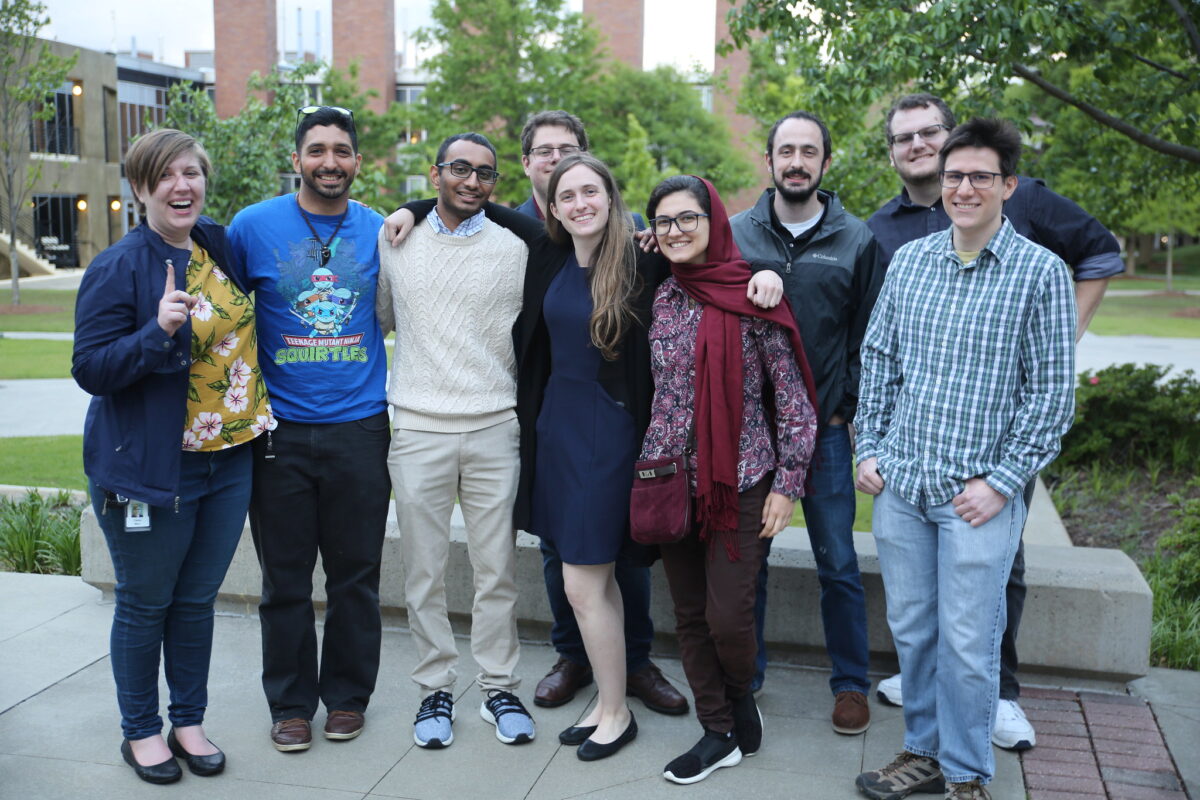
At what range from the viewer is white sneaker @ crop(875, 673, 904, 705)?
4.35 m

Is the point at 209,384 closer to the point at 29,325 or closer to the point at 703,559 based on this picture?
the point at 703,559

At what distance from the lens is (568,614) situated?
4500mm

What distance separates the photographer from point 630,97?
1526 inches

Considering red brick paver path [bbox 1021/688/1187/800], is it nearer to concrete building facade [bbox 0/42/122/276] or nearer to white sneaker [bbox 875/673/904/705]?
white sneaker [bbox 875/673/904/705]

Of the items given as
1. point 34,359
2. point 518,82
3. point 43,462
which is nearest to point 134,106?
point 518,82

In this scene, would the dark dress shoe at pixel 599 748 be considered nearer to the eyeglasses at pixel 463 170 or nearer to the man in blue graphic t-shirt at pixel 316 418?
the man in blue graphic t-shirt at pixel 316 418

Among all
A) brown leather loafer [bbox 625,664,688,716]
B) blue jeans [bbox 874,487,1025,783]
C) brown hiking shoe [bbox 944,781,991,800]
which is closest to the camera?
blue jeans [bbox 874,487,1025,783]

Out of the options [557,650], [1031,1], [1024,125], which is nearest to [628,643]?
[557,650]

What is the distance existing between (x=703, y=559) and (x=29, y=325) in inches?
908

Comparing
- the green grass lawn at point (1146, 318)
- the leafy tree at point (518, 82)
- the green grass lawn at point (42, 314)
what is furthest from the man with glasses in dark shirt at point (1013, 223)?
the leafy tree at point (518, 82)

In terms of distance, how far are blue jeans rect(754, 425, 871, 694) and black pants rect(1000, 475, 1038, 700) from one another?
513 mm

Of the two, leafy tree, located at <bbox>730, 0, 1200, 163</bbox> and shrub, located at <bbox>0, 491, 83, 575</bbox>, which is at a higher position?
leafy tree, located at <bbox>730, 0, 1200, 163</bbox>

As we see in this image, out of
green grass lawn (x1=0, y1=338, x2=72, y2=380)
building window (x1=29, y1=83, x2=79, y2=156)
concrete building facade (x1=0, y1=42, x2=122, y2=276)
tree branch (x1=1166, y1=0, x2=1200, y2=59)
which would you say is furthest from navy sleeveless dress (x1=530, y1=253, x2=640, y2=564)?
building window (x1=29, y1=83, x2=79, y2=156)

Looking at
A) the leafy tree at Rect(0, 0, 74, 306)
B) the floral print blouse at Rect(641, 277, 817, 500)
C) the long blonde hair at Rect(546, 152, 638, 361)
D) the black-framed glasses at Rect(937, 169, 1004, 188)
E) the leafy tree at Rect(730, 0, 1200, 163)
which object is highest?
the leafy tree at Rect(0, 0, 74, 306)
